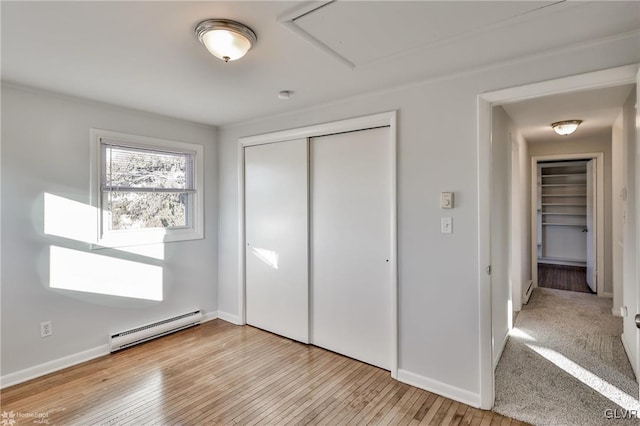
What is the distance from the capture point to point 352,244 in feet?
9.92

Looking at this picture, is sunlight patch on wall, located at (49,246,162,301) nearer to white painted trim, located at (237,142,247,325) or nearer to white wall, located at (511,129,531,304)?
white painted trim, located at (237,142,247,325)

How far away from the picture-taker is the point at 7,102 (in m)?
2.54

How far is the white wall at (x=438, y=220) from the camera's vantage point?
2.32 metres

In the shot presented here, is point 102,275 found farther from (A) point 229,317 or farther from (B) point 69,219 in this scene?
(A) point 229,317

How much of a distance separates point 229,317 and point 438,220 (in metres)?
2.82

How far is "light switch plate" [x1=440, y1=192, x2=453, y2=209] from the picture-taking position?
7.84 feet

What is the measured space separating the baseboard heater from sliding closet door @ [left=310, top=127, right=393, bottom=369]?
150 centimetres

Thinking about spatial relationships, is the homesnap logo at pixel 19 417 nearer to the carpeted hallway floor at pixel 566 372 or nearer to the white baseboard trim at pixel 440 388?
the white baseboard trim at pixel 440 388

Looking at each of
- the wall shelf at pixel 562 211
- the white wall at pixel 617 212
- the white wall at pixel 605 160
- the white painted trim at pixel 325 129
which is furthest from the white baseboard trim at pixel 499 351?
the wall shelf at pixel 562 211

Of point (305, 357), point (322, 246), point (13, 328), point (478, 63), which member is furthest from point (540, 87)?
point (13, 328)

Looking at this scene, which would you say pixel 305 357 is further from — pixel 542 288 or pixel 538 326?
pixel 542 288

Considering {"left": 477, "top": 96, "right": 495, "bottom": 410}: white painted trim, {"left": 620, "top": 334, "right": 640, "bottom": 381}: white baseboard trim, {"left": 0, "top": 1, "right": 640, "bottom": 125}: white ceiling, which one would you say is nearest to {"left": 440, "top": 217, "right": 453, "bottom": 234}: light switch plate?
{"left": 477, "top": 96, "right": 495, "bottom": 410}: white painted trim

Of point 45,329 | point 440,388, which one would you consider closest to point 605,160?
point 440,388

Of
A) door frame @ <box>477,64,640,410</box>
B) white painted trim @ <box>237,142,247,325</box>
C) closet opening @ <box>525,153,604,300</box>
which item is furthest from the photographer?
closet opening @ <box>525,153,604,300</box>
